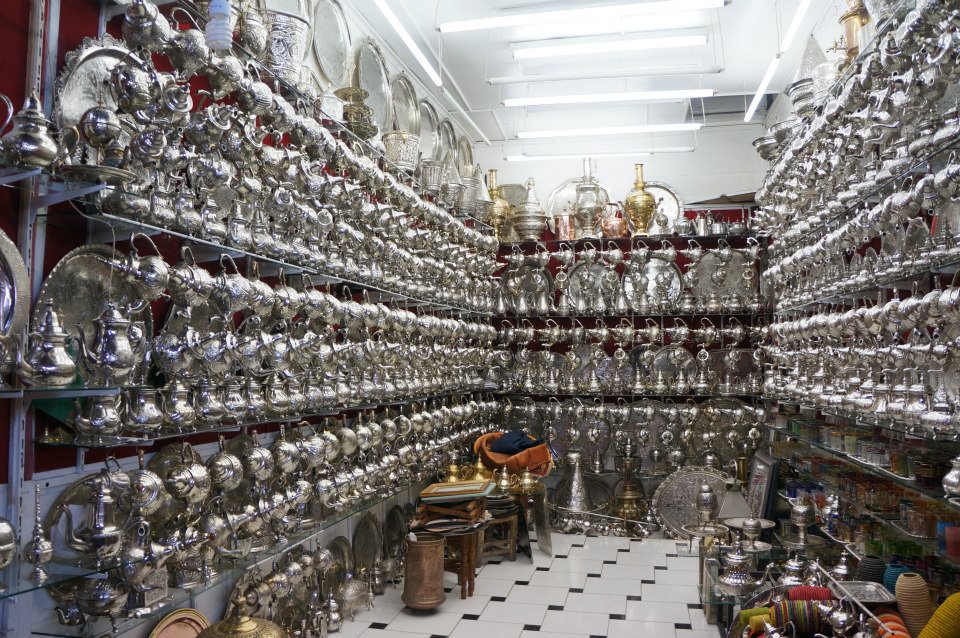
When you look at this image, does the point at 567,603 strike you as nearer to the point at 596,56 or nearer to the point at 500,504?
the point at 500,504

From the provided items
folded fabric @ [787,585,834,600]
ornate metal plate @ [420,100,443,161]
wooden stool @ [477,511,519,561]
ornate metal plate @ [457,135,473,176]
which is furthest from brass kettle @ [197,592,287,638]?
ornate metal plate @ [457,135,473,176]

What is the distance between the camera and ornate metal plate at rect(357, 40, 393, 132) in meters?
A: 4.65

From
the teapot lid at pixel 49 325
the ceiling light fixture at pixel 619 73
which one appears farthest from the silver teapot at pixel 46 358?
the ceiling light fixture at pixel 619 73

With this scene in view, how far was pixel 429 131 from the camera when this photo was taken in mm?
5824

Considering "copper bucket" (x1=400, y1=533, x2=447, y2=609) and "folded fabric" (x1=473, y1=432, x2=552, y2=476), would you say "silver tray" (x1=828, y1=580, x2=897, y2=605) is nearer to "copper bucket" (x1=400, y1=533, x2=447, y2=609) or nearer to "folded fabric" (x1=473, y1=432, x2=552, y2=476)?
"copper bucket" (x1=400, y1=533, x2=447, y2=609)

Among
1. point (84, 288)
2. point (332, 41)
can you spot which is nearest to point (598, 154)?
point (332, 41)

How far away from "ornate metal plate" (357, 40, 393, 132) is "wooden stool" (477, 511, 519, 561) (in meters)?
2.73

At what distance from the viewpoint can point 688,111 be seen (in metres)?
6.68

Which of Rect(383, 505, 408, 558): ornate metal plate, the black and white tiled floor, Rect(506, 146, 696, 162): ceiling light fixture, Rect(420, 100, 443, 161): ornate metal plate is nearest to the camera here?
the black and white tiled floor

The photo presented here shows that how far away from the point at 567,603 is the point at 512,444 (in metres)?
1.34

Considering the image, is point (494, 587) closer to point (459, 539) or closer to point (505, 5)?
point (459, 539)

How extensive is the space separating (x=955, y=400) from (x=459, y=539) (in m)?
2.69

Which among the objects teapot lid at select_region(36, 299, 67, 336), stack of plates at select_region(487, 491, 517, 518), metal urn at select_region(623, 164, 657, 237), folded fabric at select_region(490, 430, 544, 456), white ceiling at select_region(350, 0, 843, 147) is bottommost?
stack of plates at select_region(487, 491, 517, 518)

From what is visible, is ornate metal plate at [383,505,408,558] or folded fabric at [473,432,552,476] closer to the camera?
ornate metal plate at [383,505,408,558]
